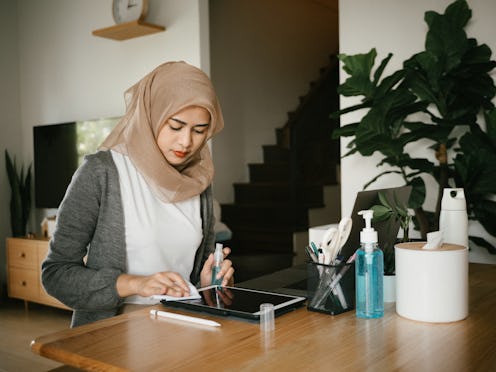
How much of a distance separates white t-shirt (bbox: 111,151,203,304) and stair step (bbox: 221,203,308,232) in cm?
356

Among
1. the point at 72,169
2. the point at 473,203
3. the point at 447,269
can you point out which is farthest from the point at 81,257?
the point at 72,169

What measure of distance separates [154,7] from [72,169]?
1586 mm

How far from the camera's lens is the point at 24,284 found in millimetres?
4648

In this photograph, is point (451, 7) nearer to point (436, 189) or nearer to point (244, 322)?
point (436, 189)

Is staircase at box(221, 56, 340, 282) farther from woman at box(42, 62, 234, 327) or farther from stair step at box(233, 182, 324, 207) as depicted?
woman at box(42, 62, 234, 327)

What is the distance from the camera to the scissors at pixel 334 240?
3.79 feet

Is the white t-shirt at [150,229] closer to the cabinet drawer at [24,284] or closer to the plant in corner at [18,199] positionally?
the cabinet drawer at [24,284]

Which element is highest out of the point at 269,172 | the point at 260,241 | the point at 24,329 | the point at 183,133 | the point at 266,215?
the point at 183,133

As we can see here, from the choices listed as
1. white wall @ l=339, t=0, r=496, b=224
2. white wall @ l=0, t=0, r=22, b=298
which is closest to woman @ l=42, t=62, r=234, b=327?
white wall @ l=339, t=0, r=496, b=224

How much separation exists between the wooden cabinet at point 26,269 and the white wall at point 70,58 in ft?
1.68

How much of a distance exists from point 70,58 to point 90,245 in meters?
3.79

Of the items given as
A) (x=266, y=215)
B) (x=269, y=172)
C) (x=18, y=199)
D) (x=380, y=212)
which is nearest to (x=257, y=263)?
(x=266, y=215)

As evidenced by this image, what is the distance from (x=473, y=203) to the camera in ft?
8.55

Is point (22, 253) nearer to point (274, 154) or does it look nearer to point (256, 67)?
point (274, 154)
